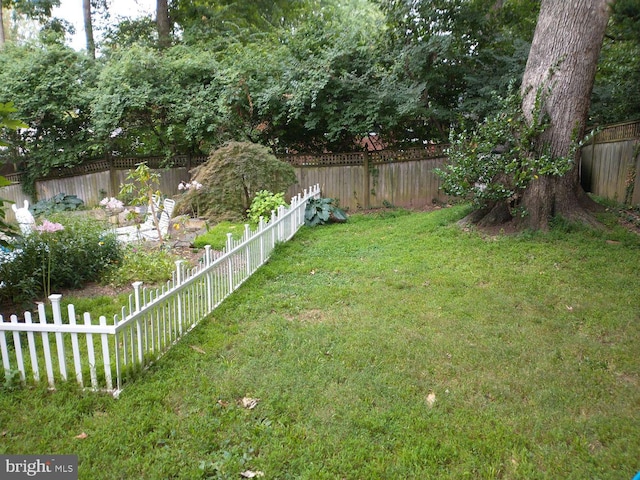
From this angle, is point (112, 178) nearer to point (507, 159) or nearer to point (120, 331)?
point (507, 159)

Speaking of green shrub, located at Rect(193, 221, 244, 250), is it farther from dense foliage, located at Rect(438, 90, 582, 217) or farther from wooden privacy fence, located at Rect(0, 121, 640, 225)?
dense foliage, located at Rect(438, 90, 582, 217)

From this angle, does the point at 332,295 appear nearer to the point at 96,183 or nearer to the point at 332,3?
the point at 96,183

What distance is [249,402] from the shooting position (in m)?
3.00

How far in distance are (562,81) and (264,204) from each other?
17.4 ft

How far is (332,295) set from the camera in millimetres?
5000

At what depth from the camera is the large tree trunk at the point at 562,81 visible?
21.5ft

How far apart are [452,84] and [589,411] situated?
966 centimetres

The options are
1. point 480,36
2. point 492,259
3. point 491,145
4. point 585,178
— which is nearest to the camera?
point 492,259

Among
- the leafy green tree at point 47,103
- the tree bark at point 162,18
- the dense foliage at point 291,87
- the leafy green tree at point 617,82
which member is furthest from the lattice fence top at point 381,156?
the tree bark at point 162,18

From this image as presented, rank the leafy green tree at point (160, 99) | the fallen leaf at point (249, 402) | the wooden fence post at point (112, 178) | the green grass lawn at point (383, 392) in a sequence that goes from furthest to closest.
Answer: the wooden fence post at point (112, 178) → the leafy green tree at point (160, 99) → the fallen leaf at point (249, 402) → the green grass lawn at point (383, 392)

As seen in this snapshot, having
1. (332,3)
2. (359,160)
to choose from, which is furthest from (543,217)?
(332,3)

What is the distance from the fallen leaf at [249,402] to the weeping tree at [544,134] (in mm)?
5183

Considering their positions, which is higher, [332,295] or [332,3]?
[332,3]

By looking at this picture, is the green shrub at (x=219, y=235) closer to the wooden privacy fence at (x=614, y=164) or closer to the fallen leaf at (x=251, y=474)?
the fallen leaf at (x=251, y=474)
